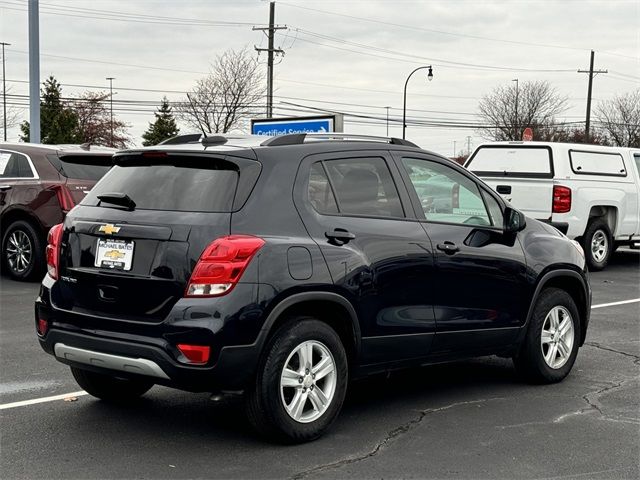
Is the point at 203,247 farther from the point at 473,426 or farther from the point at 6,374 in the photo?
the point at 6,374

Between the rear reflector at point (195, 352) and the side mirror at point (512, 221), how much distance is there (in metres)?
2.53

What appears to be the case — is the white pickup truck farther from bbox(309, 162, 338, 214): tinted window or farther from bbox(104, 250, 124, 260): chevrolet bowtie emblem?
bbox(104, 250, 124, 260): chevrolet bowtie emblem

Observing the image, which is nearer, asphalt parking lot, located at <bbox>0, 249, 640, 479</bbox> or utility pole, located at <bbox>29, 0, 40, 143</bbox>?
asphalt parking lot, located at <bbox>0, 249, 640, 479</bbox>

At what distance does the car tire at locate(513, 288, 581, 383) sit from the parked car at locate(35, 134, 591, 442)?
0.45 m

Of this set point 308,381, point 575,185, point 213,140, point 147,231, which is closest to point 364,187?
point 213,140

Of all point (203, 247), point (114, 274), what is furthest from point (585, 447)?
point (114, 274)

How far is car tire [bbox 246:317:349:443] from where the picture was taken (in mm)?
4750

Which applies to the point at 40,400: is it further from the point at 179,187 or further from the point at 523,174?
the point at 523,174

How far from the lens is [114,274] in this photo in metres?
4.87

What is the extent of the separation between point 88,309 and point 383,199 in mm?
1884

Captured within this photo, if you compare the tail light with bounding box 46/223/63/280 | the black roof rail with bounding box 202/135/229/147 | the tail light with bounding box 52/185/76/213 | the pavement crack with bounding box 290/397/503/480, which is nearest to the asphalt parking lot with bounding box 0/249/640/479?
the pavement crack with bounding box 290/397/503/480

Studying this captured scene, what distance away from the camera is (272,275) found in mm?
4699

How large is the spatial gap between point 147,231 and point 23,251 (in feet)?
25.2

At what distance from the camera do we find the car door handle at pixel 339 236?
200 inches
